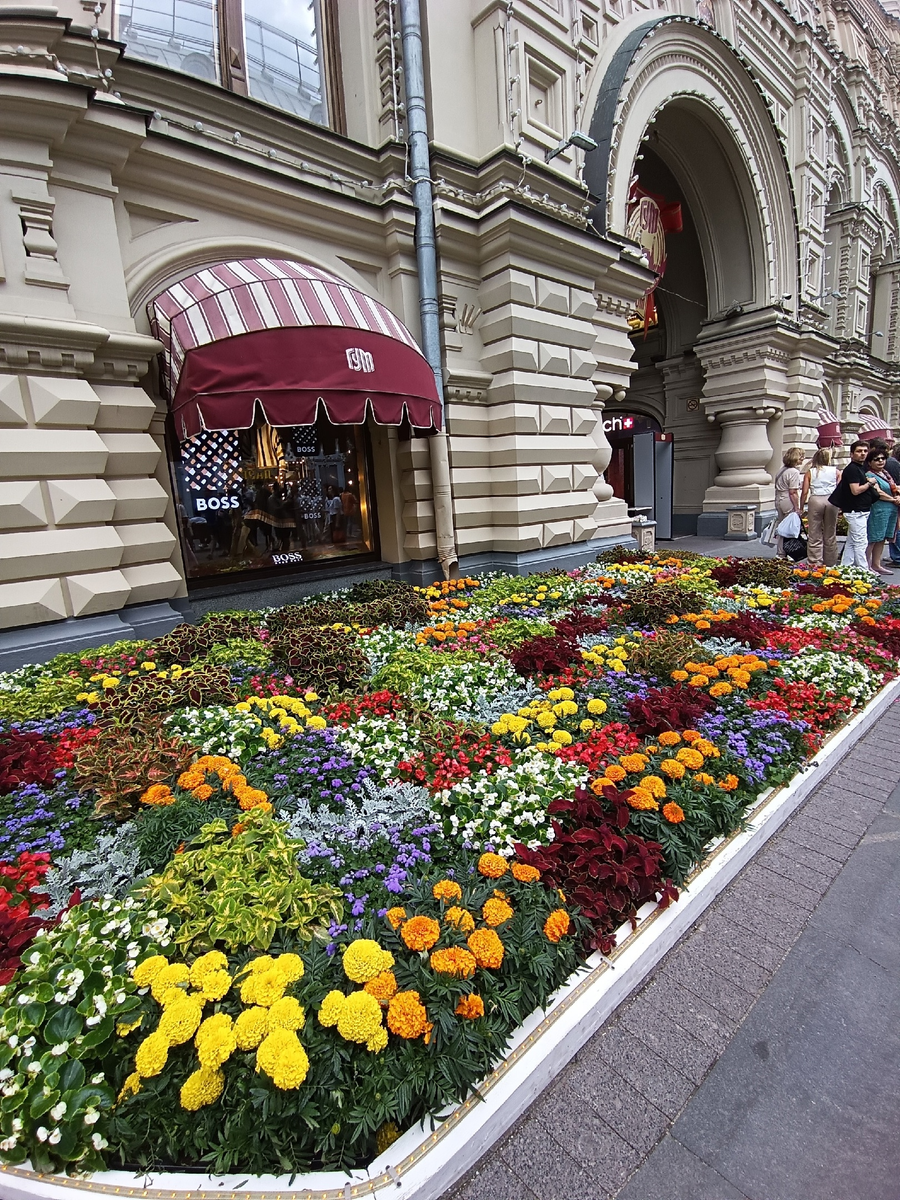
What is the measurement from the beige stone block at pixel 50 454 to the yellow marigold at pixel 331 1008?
16.7 feet

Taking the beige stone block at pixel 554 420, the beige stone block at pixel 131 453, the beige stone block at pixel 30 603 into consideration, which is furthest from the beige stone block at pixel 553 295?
the beige stone block at pixel 30 603

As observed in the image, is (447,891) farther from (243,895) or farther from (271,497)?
(271,497)

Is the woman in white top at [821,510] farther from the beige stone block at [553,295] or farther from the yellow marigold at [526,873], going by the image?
the yellow marigold at [526,873]

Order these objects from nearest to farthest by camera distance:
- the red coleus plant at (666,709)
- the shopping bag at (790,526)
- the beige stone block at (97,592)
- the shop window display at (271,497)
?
the red coleus plant at (666,709), the beige stone block at (97,592), the shop window display at (271,497), the shopping bag at (790,526)

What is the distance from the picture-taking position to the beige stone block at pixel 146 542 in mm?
5566

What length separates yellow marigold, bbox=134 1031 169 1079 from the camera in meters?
1.46

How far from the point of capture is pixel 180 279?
19.5ft

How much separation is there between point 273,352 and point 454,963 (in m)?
5.29

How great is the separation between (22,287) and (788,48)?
18337 millimetres

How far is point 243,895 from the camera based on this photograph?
1.98 meters

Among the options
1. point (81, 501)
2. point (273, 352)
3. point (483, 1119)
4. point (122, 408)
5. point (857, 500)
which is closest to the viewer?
point (483, 1119)

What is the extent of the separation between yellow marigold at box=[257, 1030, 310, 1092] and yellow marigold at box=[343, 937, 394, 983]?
0.77ft

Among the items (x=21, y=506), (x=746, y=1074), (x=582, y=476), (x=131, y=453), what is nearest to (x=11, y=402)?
(x=21, y=506)

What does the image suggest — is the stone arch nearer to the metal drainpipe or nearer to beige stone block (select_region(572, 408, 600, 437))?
beige stone block (select_region(572, 408, 600, 437))
